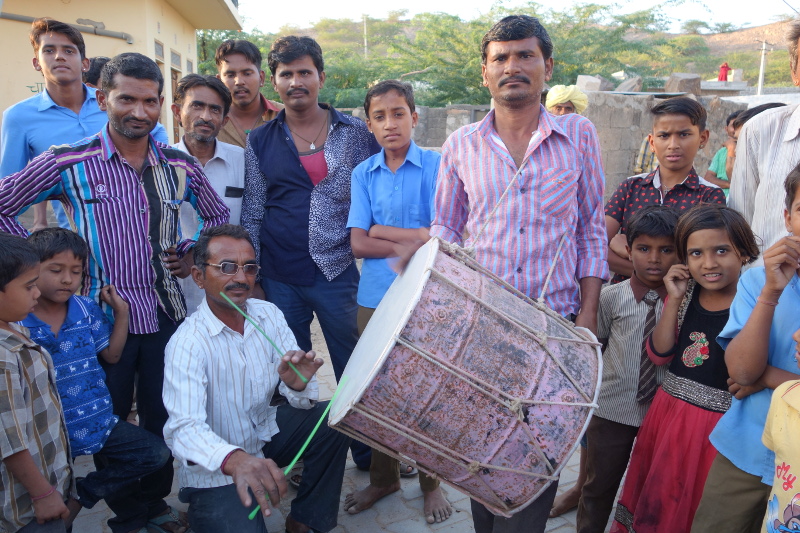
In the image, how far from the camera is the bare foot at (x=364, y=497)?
3.26 m

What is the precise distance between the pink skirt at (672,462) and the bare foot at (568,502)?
55 cm

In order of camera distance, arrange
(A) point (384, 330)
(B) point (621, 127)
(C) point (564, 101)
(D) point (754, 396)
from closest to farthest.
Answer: (A) point (384, 330) → (D) point (754, 396) → (C) point (564, 101) → (B) point (621, 127)

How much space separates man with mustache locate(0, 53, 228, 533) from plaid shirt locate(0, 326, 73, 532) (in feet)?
1.79

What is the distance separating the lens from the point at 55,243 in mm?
2570

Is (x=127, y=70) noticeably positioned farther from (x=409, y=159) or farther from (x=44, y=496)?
(x=44, y=496)

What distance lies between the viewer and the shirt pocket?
2.41m

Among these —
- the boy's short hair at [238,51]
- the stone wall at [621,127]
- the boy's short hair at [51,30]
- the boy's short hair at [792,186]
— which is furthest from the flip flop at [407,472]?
the stone wall at [621,127]

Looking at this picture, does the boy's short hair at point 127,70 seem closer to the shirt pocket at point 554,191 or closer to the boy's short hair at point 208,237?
the boy's short hair at point 208,237

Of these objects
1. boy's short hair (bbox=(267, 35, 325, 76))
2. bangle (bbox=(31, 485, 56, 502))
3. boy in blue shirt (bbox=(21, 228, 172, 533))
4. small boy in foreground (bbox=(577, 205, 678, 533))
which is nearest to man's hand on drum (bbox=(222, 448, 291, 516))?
bangle (bbox=(31, 485, 56, 502))

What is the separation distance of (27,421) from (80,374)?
41cm

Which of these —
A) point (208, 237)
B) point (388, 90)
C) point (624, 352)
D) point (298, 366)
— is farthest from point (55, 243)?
point (624, 352)

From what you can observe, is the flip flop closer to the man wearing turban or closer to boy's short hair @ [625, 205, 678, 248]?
boy's short hair @ [625, 205, 678, 248]

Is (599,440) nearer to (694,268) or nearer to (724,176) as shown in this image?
(694,268)

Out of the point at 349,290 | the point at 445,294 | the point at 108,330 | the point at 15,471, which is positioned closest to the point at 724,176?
the point at 349,290
